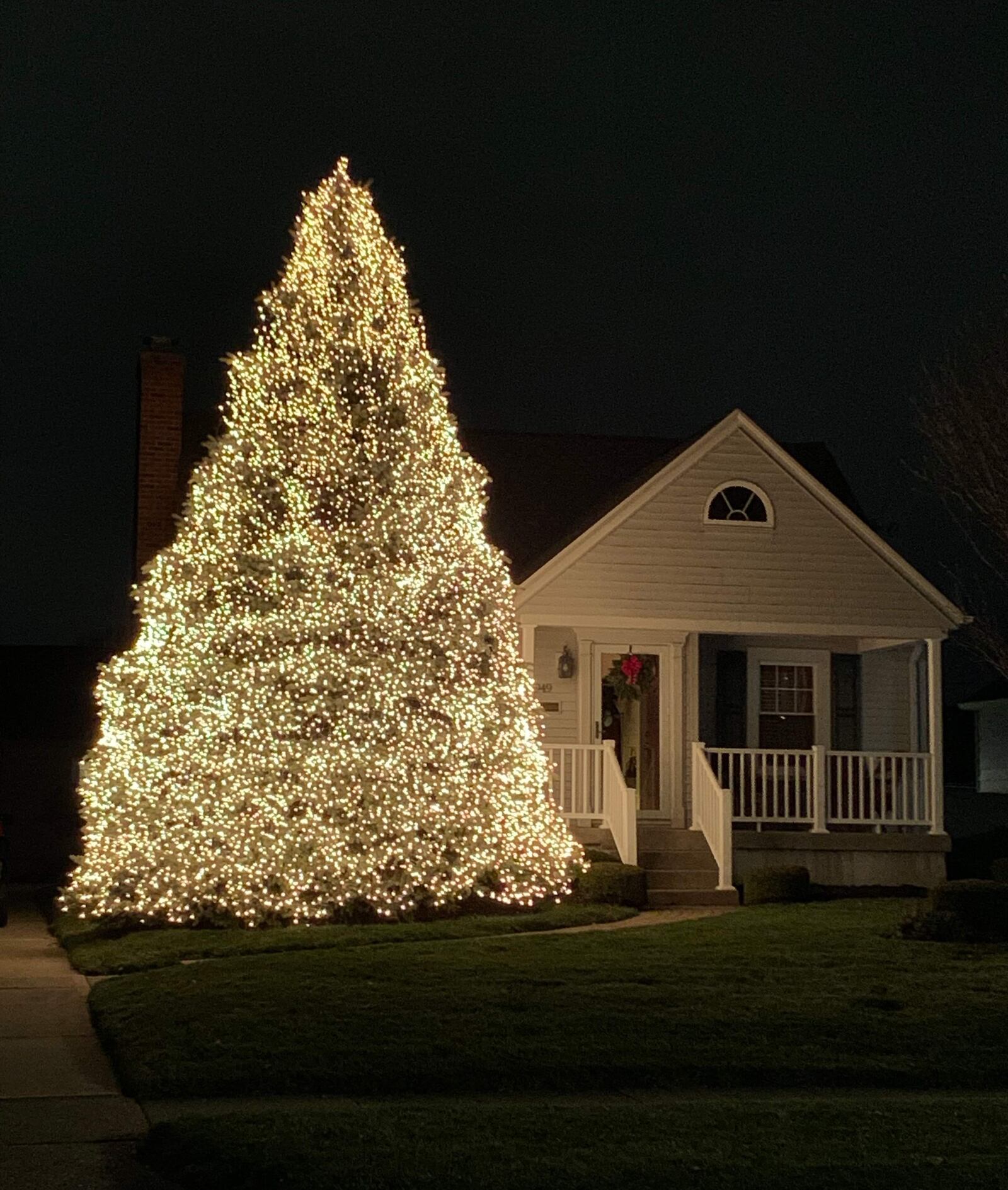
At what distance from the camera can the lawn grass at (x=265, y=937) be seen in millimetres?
13039

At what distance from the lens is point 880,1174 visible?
261 inches

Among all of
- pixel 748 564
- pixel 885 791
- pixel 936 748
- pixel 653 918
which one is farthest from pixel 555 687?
pixel 936 748

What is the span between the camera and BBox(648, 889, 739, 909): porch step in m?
16.9

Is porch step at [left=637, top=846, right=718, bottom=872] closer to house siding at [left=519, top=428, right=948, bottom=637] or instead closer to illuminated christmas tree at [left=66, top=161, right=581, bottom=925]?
illuminated christmas tree at [left=66, top=161, right=581, bottom=925]

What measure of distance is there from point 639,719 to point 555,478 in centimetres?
462

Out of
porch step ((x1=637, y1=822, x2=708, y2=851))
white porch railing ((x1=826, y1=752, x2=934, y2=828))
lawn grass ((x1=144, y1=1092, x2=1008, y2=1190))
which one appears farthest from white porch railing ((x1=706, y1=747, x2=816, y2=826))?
lawn grass ((x1=144, y1=1092, x2=1008, y2=1190))

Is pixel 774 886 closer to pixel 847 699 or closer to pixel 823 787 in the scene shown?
pixel 823 787

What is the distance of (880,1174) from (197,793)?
8749 mm

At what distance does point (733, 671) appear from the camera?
20.4 meters

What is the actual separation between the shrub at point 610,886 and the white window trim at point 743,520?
192 inches

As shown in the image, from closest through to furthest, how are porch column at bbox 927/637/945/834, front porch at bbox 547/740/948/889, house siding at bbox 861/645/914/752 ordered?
front porch at bbox 547/740/948/889 < porch column at bbox 927/637/945/834 < house siding at bbox 861/645/914/752

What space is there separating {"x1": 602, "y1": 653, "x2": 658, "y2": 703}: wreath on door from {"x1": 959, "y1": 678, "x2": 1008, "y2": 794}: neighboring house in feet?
50.7

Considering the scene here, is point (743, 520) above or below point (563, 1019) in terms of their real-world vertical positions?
above

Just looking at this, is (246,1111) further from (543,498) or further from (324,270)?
(543,498)
